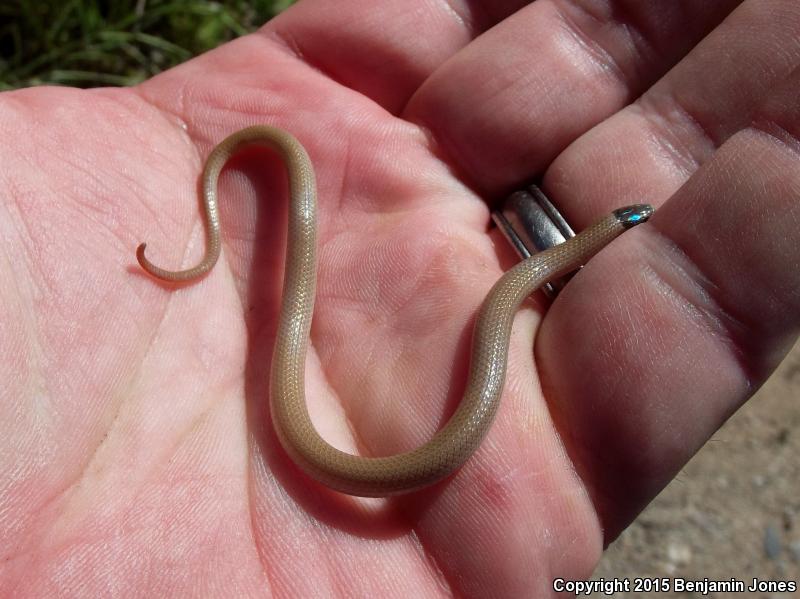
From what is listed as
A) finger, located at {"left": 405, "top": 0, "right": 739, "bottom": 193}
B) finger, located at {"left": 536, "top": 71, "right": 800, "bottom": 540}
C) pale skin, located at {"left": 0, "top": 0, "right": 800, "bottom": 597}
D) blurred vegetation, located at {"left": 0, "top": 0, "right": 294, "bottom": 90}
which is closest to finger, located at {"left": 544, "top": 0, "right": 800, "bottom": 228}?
pale skin, located at {"left": 0, "top": 0, "right": 800, "bottom": 597}

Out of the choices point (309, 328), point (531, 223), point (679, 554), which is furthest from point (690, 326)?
point (679, 554)

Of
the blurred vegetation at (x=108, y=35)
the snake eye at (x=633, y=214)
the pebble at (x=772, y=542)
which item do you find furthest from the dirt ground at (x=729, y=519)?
the blurred vegetation at (x=108, y=35)

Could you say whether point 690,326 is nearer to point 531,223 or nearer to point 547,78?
point 531,223

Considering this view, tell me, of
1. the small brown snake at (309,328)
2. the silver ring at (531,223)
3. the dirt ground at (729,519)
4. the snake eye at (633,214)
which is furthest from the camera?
the dirt ground at (729,519)

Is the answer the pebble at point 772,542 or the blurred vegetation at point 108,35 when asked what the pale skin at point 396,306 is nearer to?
the blurred vegetation at point 108,35

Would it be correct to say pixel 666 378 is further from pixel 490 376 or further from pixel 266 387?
pixel 266 387

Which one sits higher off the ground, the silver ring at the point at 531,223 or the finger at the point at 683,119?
the finger at the point at 683,119

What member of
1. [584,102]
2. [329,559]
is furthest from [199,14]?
[329,559]

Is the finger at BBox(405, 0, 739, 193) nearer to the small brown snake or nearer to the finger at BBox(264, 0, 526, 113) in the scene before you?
the finger at BBox(264, 0, 526, 113)
